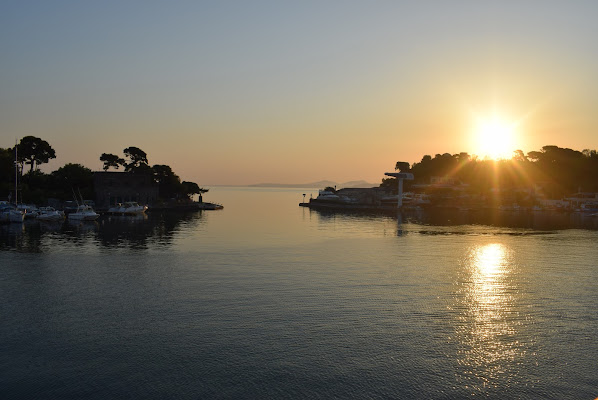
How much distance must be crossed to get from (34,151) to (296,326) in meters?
125

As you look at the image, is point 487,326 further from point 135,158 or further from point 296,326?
→ point 135,158

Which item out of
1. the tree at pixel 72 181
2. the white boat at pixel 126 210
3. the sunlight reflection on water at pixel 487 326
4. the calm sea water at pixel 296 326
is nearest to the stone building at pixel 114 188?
the tree at pixel 72 181

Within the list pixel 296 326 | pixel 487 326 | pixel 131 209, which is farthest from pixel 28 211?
pixel 487 326

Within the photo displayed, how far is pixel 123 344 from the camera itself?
2017 centimetres

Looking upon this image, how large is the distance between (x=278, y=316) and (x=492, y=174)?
578 feet

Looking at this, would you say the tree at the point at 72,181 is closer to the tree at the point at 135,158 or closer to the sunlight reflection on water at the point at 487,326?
the tree at the point at 135,158

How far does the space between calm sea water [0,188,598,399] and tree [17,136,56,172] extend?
92.0 m

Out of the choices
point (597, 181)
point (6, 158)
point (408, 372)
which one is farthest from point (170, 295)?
point (597, 181)

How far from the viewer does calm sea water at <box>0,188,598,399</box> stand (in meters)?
16.7

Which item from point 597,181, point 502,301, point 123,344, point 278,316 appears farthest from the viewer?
point 597,181

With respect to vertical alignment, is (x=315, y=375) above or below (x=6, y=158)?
below

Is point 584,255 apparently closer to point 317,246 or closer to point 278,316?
point 317,246

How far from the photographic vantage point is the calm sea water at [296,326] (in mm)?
16672

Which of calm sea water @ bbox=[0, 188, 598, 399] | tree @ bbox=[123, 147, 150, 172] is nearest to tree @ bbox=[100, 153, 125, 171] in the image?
tree @ bbox=[123, 147, 150, 172]
